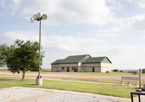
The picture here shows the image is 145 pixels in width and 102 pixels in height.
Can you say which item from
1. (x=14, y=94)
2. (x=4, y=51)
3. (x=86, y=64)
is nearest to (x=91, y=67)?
(x=86, y=64)

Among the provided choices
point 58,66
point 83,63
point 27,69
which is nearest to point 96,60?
point 83,63

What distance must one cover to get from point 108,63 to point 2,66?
38.8 metres

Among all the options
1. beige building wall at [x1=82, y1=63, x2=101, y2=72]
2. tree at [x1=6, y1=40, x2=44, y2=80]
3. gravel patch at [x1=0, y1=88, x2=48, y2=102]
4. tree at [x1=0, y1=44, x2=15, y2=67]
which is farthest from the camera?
beige building wall at [x1=82, y1=63, x2=101, y2=72]

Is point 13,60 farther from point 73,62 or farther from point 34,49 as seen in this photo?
point 73,62

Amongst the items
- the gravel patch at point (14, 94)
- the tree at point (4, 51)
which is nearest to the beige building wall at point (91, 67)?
the tree at point (4, 51)

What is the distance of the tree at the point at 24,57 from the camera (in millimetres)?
22109

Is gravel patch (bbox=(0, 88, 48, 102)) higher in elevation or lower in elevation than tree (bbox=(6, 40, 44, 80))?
lower

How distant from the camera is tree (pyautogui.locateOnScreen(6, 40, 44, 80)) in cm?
2211

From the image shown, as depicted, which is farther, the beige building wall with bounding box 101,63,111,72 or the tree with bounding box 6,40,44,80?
the beige building wall with bounding box 101,63,111,72

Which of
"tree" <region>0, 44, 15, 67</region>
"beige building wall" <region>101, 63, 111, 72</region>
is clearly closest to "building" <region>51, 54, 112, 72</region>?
"beige building wall" <region>101, 63, 111, 72</region>

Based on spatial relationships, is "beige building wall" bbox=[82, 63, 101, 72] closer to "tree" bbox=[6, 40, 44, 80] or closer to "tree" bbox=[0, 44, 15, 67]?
"tree" bbox=[0, 44, 15, 67]

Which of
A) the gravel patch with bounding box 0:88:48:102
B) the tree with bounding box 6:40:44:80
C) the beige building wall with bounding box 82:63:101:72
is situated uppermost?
the tree with bounding box 6:40:44:80

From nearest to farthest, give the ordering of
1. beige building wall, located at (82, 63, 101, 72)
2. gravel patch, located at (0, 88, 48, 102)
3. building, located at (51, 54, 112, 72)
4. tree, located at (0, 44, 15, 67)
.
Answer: gravel patch, located at (0, 88, 48, 102) → tree, located at (0, 44, 15, 67) → beige building wall, located at (82, 63, 101, 72) → building, located at (51, 54, 112, 72)

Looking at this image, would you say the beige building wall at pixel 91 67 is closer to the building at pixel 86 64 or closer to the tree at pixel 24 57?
the building at pixel 86 64
